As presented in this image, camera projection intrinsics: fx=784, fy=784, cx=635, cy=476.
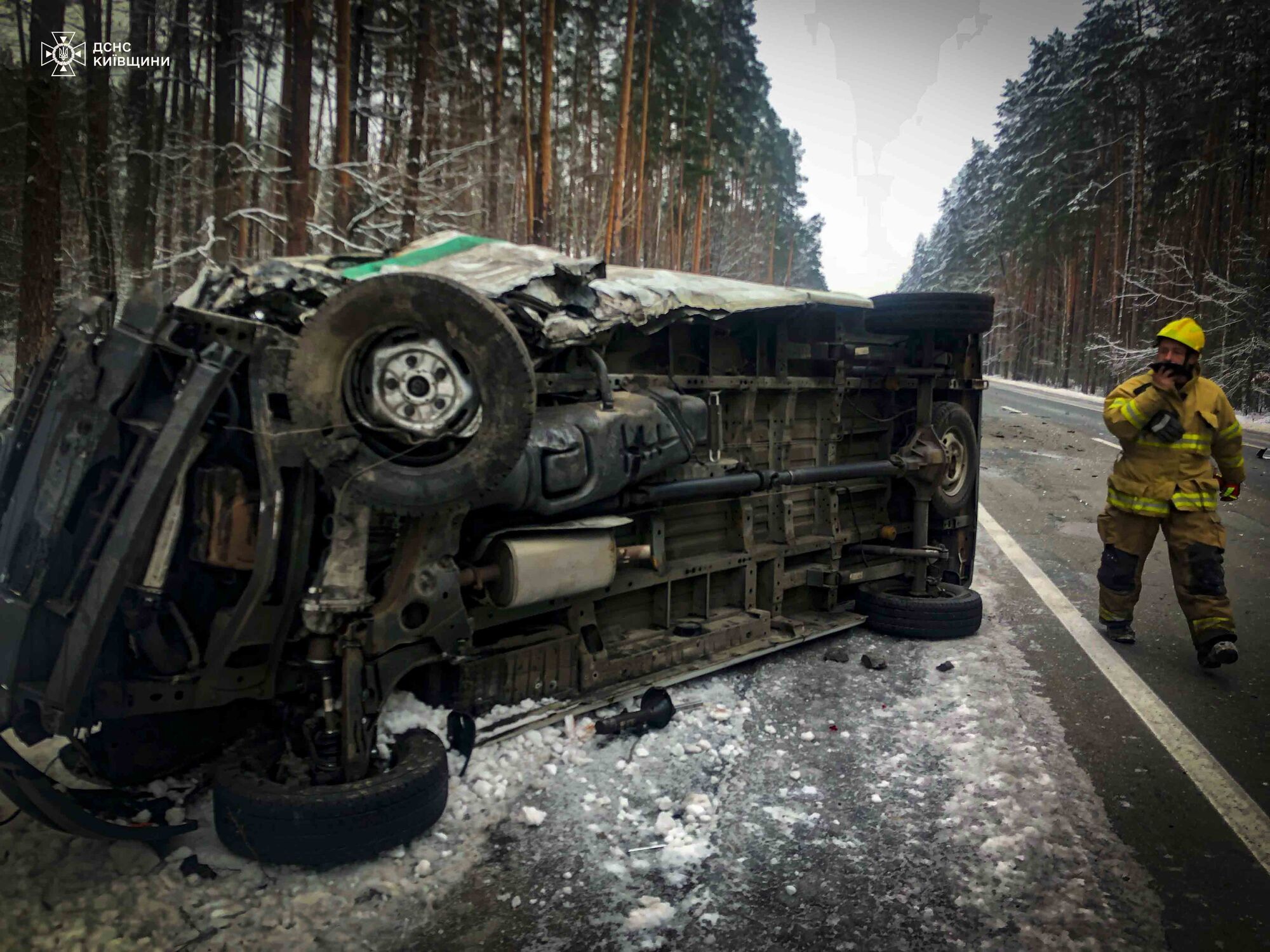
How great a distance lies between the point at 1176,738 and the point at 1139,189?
2961cm

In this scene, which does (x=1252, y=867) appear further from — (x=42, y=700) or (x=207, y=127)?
(x=207, y=127)

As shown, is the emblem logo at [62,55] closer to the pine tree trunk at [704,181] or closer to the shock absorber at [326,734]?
the shock absorber at [326,734]

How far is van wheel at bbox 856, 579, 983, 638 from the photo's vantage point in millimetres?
5410

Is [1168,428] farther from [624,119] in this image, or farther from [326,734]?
[624,119]

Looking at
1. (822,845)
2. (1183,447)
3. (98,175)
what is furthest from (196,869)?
(98,175)

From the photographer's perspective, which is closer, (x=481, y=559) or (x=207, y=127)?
(x=481, y=559)

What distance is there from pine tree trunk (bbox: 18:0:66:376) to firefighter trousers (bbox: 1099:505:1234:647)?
11.1 meters

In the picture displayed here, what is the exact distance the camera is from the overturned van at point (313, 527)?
2631 millimetres

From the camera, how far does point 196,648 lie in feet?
9.21

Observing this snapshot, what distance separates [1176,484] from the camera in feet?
16.7

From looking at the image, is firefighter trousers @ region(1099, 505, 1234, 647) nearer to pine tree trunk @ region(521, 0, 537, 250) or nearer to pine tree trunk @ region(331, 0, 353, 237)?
pine tree trunk @ region(331, 0, 353, 237)

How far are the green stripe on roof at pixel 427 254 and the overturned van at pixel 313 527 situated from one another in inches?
2.8

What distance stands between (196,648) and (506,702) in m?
1.53

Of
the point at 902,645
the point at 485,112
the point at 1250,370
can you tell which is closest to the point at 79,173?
the point at 485,112
